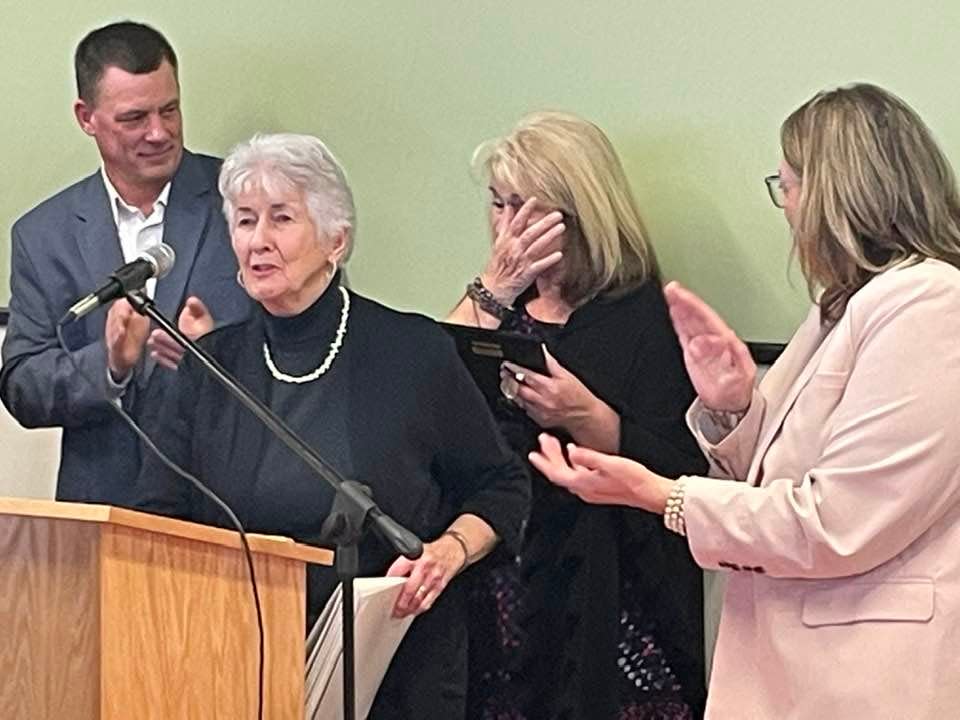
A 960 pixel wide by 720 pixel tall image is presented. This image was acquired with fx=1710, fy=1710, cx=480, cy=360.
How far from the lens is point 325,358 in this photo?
8.91 feet

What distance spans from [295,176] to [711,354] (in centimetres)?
80

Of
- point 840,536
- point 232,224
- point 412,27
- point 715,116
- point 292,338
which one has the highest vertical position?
point 412,27

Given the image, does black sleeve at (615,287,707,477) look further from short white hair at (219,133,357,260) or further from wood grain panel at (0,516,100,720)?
wood grain panel at (0,516,100,720)

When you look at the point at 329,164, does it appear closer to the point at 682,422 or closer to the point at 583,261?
the point at 583,261

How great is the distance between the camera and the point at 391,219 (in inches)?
131

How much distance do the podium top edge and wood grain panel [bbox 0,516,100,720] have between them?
4 cm

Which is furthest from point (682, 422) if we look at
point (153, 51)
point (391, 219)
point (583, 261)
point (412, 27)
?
point (153, 51)

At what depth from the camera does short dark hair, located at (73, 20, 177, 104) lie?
10.5ft

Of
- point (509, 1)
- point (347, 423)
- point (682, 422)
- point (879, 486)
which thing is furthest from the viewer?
point (509, 1)

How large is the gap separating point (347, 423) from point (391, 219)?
29.0 inches

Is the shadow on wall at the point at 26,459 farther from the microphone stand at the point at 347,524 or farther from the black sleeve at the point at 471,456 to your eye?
the microphone stand at the point at 347,524

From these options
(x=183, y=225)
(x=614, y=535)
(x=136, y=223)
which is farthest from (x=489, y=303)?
(x=136, y=223)

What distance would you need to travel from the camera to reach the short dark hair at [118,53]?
126 inches

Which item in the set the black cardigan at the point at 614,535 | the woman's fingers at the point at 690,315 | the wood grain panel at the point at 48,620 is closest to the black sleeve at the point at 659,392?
the black cardigan at the point at 614,535
